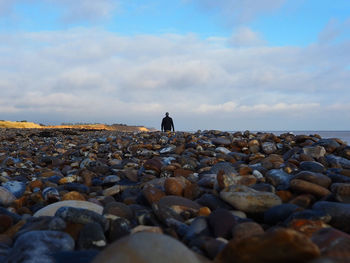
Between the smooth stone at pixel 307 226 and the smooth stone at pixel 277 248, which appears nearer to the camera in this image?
the smooth stone at pixel 277 248

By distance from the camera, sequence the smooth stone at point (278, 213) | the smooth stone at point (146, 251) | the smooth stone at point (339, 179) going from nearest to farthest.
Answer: the smooth stone at point (146, 251), the smooth stone at point (278, 213), the smooth stone at point (339, 179)

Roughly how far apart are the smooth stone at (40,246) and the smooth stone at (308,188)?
163cm

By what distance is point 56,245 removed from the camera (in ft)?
4.70

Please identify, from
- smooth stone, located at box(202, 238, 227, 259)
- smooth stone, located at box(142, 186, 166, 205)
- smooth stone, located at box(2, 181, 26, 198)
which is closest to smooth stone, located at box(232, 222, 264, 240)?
smooth stone, located at box(202, 238, 227, 259)

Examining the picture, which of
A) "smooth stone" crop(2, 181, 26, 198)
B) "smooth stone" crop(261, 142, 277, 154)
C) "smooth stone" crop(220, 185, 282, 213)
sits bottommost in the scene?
"smooth stone" crop(2, 181, 26, 198)

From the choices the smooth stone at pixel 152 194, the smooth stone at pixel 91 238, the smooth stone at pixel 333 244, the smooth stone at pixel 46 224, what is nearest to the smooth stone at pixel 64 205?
the smooth stone at pixel 46 224

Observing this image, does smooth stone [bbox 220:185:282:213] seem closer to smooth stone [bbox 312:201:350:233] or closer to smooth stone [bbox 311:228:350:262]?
smooth stone [bbox 312:201:350:233]

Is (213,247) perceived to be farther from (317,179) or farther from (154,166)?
(154,166)

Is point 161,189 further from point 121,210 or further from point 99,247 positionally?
point 99,247

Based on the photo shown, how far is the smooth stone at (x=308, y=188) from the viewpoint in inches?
83.0

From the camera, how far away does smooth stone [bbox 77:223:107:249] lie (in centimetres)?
152

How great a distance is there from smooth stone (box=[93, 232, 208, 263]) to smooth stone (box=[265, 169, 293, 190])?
160 centimetres

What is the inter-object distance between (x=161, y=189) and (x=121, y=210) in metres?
0.67

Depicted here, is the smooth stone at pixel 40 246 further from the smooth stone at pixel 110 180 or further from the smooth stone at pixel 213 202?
the smooth stone at pixel 110 180
